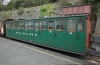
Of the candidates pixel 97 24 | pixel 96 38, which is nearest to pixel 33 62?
pixel 96 38

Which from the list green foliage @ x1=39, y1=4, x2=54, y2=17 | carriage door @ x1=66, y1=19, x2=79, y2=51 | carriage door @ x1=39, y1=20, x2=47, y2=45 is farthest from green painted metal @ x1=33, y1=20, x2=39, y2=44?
green foliage @ x1=39, y1=4, x2=54, y2=17

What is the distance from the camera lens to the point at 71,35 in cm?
1168

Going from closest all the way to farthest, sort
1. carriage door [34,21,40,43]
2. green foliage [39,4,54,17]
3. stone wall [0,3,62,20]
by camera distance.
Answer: carriage door [34,21,40,43] → stone wall [0,3,62,20] → green foliage [39,4,54,17]

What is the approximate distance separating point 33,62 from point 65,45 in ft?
10.2

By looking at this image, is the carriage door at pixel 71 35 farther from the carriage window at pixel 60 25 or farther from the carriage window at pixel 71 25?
the carriage window at pixel 60 25

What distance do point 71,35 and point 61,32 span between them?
112 centimetres

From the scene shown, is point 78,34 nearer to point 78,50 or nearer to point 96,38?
point 78,50

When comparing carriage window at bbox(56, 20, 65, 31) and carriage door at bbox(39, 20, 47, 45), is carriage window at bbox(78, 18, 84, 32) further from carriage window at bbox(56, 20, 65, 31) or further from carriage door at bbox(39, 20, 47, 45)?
carriage door at bbox(39, 20, 47, 45)

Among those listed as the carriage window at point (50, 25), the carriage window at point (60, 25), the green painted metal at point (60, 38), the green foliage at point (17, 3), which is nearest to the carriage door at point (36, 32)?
the carriage window at point (50, 25)

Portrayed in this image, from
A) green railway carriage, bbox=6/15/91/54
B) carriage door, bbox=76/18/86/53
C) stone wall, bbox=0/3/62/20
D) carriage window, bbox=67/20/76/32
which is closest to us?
carriage door, bbox=76/18/86/53

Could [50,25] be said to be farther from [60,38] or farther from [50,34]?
[60,38]

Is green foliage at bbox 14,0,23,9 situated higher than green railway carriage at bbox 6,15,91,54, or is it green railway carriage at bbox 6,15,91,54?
green foliage at bbox 14,0,23,9

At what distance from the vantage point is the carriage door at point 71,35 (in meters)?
11.5

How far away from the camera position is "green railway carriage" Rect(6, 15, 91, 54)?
11062mm
